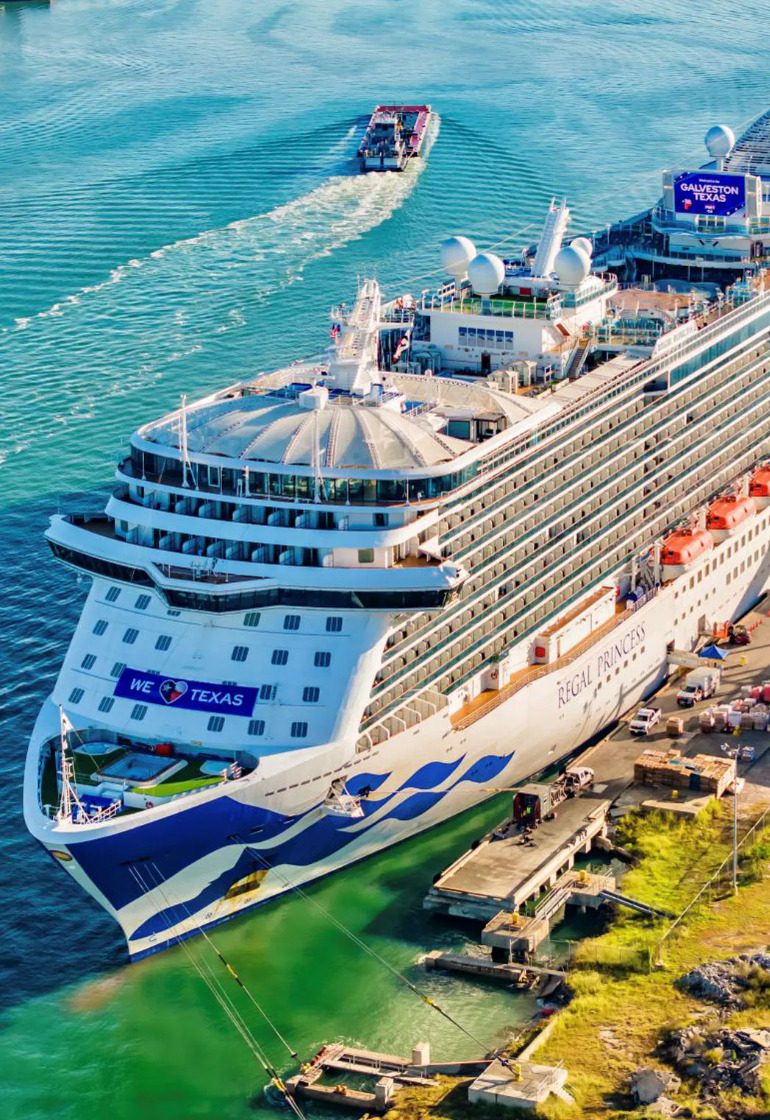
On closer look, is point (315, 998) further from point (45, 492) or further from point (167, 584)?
point (45, 492)

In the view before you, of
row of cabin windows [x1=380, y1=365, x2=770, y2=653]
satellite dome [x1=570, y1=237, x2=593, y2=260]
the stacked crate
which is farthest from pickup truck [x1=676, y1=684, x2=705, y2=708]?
satellite dome [x1=570, y1=237, x2=593, y2=260]

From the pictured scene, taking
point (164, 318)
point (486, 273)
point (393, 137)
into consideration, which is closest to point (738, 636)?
point (486, 273)

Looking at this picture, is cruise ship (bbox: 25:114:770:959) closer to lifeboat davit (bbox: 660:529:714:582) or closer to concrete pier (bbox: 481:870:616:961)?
lifeboat davit (bbox: 660:529:714:582)

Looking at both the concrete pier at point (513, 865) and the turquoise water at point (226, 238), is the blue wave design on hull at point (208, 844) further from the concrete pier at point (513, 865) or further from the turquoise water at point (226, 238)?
the concrete pier at point (513, 865)

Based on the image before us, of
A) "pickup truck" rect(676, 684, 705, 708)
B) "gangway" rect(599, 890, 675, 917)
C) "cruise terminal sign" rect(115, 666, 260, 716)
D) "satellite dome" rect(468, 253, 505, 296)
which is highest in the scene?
"satellite dome" rect(468, 253, 505, 296)

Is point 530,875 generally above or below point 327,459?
below

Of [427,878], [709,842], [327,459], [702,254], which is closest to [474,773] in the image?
[427,878]
